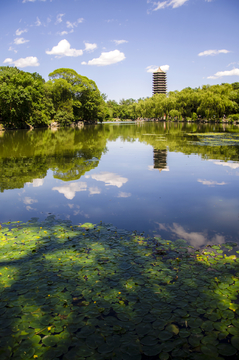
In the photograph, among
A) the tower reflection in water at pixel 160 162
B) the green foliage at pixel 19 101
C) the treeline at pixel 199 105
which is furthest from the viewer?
the treeline at pixel 199 105

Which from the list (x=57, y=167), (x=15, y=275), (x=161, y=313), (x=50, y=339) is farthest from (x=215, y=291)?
(x=57, y=167)

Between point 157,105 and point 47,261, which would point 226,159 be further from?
point 157,105

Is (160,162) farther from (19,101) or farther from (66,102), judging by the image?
(66,102)

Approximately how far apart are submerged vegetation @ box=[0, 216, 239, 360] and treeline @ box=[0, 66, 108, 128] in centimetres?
5338

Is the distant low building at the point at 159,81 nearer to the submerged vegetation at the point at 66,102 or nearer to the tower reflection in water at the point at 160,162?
the submerged vegetation at the point at 66,102

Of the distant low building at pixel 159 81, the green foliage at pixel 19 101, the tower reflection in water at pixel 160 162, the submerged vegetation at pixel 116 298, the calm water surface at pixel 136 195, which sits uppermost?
the distant low building at pixel 159 81

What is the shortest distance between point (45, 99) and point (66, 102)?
791cm

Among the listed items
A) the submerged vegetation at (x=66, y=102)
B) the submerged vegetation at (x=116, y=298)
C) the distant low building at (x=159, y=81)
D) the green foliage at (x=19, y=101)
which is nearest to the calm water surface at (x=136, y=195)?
the submerged vegetation at (x=116, y=298)

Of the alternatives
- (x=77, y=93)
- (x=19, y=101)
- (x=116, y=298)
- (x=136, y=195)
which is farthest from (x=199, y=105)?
(x=116, y=298)

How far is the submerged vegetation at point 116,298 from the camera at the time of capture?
3084mm

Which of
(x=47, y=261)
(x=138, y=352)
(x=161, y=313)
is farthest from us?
(x=47, y=261)

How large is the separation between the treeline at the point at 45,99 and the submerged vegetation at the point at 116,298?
53.4 meters

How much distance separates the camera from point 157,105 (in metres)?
99.0

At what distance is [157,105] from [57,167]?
91.5m
